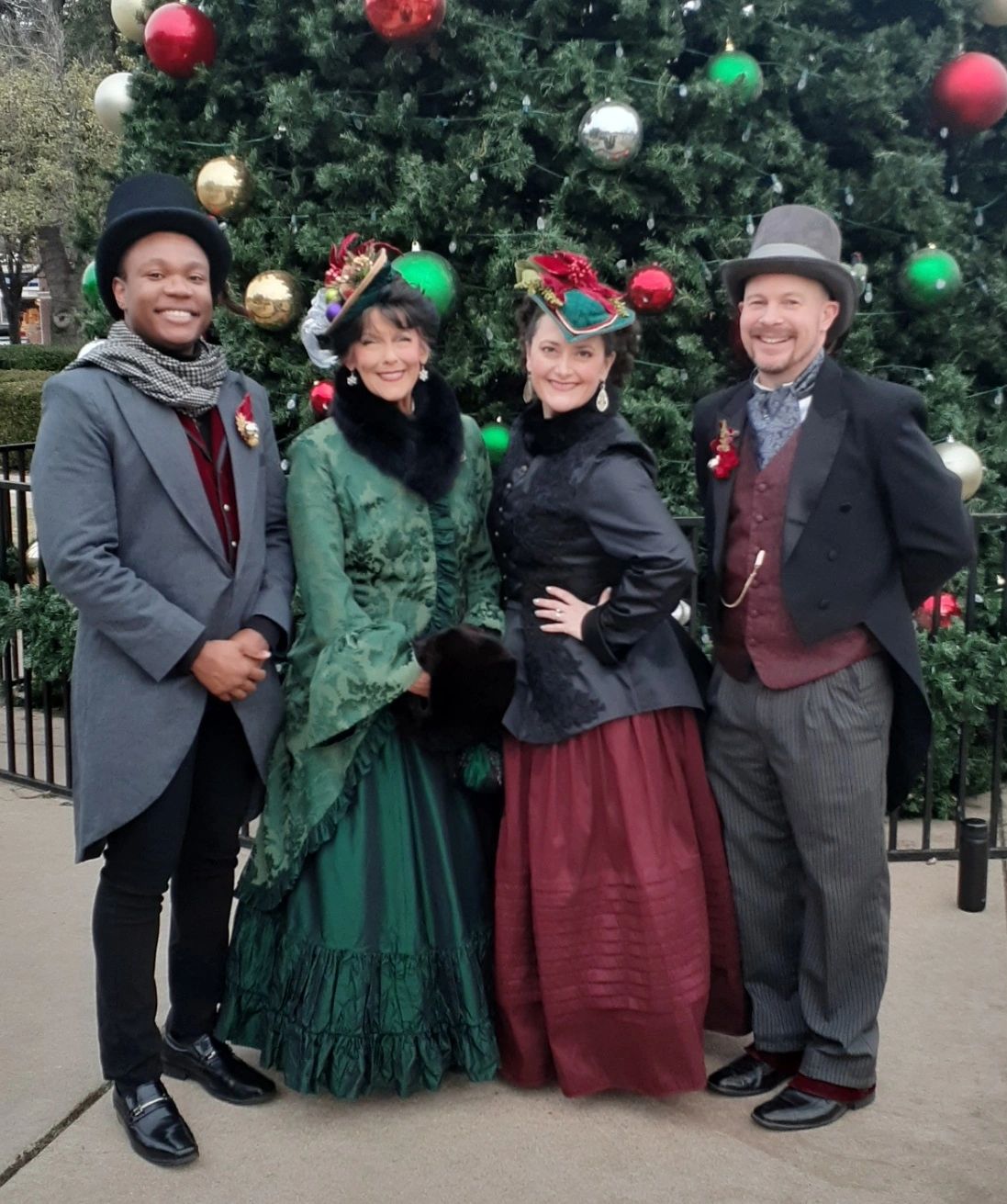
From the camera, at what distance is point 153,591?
269cm

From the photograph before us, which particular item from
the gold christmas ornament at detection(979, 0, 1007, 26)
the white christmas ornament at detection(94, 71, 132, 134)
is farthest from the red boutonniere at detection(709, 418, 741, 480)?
the white christmas ornament at detection(94, 71, 132, 134)

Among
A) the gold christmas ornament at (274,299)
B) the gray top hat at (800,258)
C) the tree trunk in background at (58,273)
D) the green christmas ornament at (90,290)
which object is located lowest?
the gray top hat at (800,258)

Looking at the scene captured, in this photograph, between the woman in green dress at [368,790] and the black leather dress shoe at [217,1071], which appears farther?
the black leather dress shoe at [217,1071]

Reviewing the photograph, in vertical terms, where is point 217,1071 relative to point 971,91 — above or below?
below

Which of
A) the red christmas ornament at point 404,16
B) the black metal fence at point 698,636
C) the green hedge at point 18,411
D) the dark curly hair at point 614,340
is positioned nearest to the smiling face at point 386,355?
the dark curly hair at point 614,340

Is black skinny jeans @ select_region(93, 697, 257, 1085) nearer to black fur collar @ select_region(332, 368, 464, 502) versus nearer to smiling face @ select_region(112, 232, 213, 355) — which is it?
black fur collar @ select_region(332, 368, 464, 502)

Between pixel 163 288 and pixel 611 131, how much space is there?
2.51 meters

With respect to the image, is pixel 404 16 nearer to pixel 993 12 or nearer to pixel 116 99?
pixel 116 99

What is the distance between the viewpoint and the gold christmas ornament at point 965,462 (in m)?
4.90

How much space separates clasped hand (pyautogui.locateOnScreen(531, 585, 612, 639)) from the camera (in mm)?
3014

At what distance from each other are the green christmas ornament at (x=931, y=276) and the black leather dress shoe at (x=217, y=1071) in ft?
12.9

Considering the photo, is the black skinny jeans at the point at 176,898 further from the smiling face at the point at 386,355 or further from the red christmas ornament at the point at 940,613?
the red christmas ornament at the point at 940,613

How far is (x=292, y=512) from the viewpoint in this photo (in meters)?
2.98

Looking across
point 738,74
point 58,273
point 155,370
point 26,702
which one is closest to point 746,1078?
point 155,370
